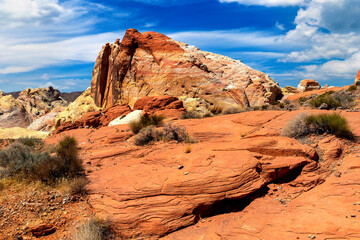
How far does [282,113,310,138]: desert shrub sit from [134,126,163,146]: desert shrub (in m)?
5.07

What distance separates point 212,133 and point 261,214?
5.03 m

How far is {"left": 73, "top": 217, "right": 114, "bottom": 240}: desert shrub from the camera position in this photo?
4.72 m

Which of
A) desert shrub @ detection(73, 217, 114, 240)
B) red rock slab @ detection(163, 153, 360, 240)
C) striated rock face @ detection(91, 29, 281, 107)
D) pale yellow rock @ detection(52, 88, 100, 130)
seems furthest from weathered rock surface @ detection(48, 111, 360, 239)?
pale yellow rock @ detection(52, 88, 100, 130)

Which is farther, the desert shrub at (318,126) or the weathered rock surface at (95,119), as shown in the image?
the weathered rock surface at (95,119)

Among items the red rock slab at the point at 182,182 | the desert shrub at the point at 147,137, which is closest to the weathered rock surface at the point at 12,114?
the desert shrub at the point at 147,137

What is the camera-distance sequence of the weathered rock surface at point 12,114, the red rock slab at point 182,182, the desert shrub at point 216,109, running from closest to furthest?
1. the red rock slab at point 182,182
2. the desert shrub at point 216,109
3. the weathered rock surface at point 12,114

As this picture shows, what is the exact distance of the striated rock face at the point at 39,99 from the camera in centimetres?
5282

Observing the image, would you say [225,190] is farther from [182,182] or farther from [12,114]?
[12,114]

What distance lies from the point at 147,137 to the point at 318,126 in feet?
21.7

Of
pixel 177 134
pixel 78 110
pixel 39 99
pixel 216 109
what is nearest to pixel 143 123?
pixel 177 134

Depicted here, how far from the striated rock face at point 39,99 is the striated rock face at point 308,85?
47856mm

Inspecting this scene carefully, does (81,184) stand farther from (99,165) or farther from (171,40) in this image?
(171,40)

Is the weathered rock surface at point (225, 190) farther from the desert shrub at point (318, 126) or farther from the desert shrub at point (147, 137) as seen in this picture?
the desert shrub at point (147, 137)

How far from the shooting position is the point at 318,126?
8148 millimetres
